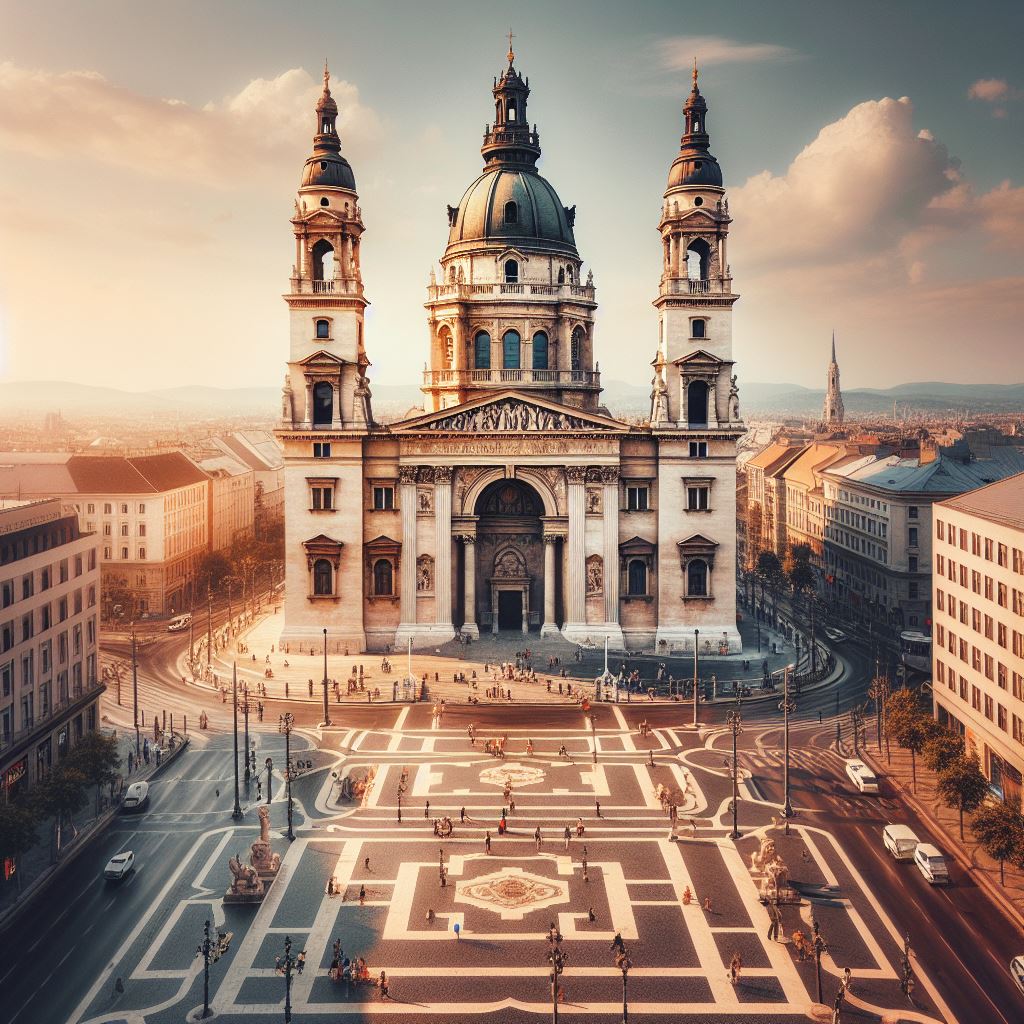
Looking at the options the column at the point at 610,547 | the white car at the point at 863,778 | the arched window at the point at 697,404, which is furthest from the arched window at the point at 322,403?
the white car at the point at 863,778

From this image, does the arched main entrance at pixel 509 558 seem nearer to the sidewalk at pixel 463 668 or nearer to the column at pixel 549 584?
the column at pixel 549 584

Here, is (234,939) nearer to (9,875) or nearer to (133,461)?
(9,875)

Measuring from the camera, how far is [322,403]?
303 ft

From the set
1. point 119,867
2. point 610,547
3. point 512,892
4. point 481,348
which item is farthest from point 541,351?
point 119,867

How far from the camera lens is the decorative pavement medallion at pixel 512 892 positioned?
4366 cm

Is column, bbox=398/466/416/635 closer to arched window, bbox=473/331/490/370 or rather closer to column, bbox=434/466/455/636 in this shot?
column, bbox=434/466/455/636

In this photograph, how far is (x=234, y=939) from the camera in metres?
41.1

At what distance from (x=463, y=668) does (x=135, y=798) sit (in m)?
33.6

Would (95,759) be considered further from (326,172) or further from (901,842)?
(326,172)

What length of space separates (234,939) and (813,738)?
4056 centimetres

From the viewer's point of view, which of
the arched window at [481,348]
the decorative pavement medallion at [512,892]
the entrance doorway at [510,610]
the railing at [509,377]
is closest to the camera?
the decorative pavement medallion at [512,892]

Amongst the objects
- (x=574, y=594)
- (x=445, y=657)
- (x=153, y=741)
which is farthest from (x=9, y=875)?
(x=574, y=594)

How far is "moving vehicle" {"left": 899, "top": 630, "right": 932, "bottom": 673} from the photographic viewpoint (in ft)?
283

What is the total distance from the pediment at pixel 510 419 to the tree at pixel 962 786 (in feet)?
149
